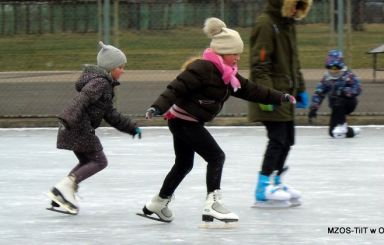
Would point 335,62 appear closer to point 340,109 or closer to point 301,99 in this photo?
point 340,109

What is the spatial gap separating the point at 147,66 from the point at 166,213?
10072 millimetres

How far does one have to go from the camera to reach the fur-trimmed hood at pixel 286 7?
25.2 ft

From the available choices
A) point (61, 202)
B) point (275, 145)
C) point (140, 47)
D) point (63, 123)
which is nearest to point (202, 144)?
point (275, 145)

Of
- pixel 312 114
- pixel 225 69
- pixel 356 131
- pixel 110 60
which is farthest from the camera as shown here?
pixel 312 114

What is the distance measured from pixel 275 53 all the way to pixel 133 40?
8.53 m

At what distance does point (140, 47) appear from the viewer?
1633 centimetres

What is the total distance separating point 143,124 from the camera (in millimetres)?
13492

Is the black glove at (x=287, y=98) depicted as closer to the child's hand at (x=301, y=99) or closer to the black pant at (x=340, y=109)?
the child's hand at (x=301, y=99)

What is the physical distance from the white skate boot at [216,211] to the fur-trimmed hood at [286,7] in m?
1.46

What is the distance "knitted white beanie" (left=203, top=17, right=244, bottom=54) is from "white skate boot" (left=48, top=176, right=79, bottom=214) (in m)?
1.50

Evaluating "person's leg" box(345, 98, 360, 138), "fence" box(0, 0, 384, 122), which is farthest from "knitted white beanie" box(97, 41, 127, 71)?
"fence" box(0, 0, 384, 122)

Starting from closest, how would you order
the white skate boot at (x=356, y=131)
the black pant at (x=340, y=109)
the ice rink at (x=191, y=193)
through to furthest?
the ice rink at (x=191, y=193) < the black pant at (x=340, y=109) < the white skate boot at (x=356, y=131)

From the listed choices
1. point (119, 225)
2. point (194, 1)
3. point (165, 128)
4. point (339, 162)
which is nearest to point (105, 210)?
point (119, 225)

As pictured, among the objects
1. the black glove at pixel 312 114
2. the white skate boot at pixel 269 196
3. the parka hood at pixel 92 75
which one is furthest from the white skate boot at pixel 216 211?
the black glove at pixel 312 114
